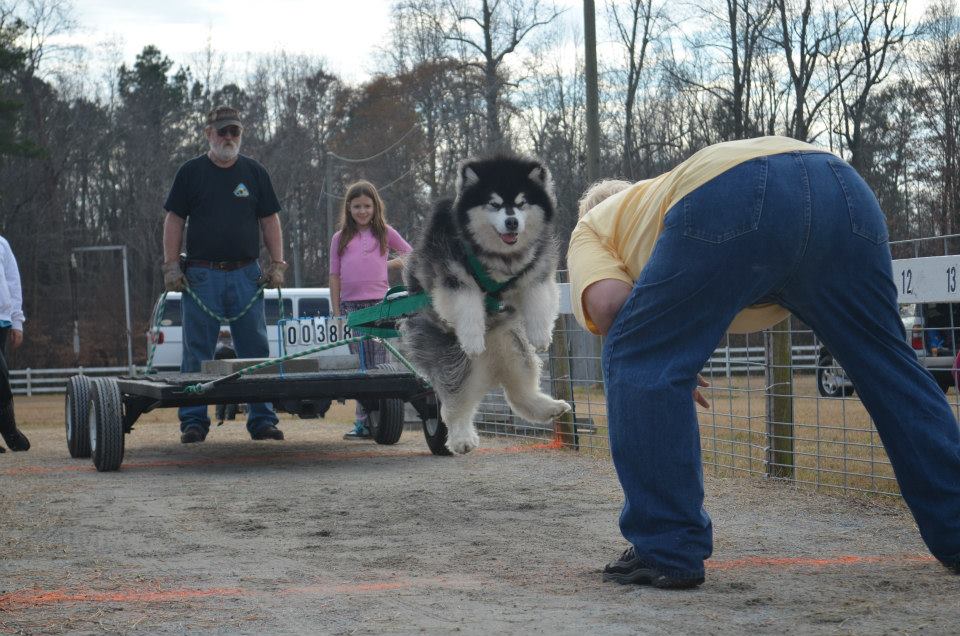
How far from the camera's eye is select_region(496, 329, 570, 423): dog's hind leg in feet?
15.4

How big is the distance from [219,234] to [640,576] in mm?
5151

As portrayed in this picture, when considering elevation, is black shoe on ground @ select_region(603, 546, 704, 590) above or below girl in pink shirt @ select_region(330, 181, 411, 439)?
below

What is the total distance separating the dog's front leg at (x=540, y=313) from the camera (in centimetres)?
443

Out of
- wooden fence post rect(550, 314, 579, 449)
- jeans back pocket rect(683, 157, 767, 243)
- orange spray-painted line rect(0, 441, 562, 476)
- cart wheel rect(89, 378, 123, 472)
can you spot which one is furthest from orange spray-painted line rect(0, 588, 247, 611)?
wooden fence post rect(550, 314, 579, 449)

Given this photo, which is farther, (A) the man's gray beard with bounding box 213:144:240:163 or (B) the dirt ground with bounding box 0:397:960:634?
(A) the man's gray beard with bounding box 213:144:240:163

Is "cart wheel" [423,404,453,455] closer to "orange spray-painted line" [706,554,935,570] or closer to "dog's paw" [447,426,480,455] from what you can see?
"dog's paw" [447,426,480,455]

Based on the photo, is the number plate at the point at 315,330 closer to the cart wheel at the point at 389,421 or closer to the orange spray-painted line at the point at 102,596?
the cart wheel at the point at 389,421

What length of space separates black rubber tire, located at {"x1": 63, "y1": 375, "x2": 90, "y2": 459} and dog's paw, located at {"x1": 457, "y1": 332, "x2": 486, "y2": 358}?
379 cm

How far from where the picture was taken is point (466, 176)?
176 inches

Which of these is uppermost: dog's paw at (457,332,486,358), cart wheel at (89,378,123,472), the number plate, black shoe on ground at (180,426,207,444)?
the number plate

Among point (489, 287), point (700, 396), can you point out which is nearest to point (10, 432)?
point (489, 287)

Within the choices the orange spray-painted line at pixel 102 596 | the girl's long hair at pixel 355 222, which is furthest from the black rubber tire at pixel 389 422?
the orange spray-painted line at pixel 102 596

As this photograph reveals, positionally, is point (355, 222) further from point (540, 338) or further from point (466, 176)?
point (540, 338)

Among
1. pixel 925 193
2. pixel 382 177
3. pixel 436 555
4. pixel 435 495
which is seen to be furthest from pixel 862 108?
pixel 436 555
